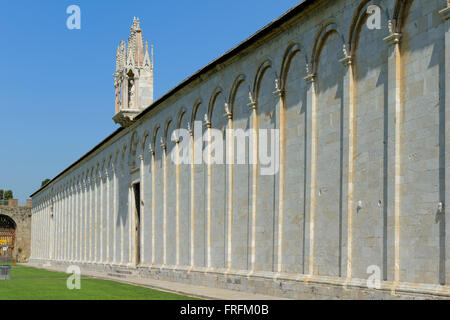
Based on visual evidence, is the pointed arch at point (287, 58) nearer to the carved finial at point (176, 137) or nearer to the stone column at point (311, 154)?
the stone column at point (311, 154)

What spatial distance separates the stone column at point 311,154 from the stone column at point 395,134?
3.92 m

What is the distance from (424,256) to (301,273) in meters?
5.85

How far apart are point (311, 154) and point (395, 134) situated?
4271 mm

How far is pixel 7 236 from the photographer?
97.1 meters

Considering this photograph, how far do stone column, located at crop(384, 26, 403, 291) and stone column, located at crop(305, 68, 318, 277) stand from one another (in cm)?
392

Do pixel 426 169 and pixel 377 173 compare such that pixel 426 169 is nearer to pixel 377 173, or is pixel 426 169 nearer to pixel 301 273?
pixel 377 173

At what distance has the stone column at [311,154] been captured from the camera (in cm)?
1964

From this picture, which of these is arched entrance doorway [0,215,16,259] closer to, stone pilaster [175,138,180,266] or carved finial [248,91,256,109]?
stone pilaster [175,138,180,266]

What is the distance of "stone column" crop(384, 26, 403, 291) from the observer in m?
15.7

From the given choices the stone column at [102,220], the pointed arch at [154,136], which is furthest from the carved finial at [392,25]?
the stone column at [102,220]

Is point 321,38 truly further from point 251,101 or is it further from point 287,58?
point 251,101

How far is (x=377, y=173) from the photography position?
16672mm

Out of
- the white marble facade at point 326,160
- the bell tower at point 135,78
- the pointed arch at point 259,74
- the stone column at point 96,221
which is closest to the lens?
the white marble facade at point 326,160

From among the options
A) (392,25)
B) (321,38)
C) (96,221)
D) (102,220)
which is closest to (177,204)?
(321,38)
